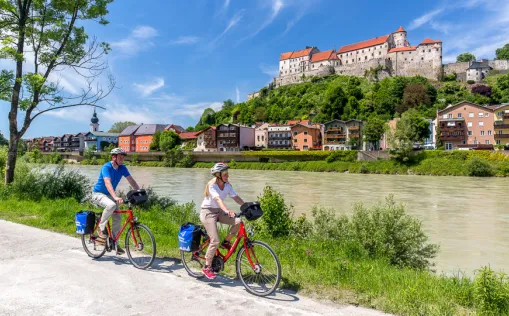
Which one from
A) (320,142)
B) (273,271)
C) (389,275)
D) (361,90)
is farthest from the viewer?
(361,90)

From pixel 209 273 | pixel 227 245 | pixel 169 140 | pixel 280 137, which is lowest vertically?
pixel 209 273

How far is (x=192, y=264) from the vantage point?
582cm

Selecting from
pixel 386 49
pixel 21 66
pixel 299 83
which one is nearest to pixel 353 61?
pixel 386 49

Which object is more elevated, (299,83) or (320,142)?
(299,83)

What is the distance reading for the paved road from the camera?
408 cm

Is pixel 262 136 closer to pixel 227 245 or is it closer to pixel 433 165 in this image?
pixel 433 165

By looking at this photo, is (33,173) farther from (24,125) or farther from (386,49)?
(386,49)

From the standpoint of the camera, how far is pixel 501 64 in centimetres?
11538

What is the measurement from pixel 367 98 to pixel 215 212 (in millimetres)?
109808

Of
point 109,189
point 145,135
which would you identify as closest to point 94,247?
point 109,189

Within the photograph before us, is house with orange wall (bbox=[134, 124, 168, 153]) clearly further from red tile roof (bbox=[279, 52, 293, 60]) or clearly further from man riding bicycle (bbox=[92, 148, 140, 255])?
man riding bicycle (bbox=[92, 148, 140, 255])

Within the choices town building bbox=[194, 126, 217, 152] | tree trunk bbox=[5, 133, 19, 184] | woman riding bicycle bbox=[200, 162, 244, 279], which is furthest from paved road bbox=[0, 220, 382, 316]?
town building bbox=[194, 126, 217, 152]

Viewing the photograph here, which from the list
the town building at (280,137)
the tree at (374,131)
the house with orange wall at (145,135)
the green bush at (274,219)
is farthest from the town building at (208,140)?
the green bush at (274,219)

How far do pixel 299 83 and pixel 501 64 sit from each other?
218ft
